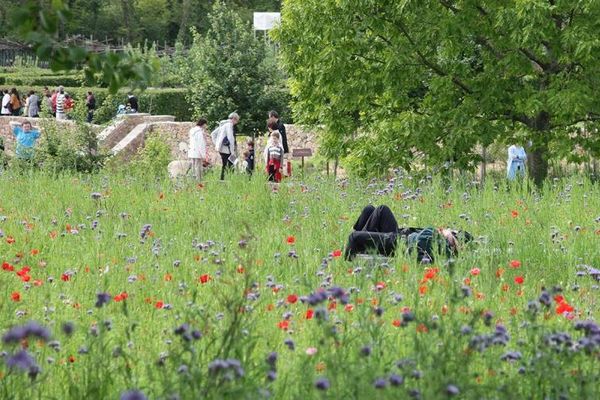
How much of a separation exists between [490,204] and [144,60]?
22.8ft

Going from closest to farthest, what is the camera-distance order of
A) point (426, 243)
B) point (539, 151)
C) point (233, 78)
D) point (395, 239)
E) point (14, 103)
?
point (426, 243), point (395, 239), point (539, 151), point (233, 78), point (14, 103)

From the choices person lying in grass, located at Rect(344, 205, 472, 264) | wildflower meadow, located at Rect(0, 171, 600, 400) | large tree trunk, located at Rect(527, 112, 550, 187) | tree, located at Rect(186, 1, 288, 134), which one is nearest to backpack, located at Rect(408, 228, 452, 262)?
person lying in grass, located at Rect(344, 205, 472, 264)

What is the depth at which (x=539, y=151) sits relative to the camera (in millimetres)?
17016

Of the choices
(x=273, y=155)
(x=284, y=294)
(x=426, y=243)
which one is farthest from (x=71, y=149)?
(x=284, y=294)

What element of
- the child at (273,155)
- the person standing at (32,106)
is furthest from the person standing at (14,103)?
the child at (273,155)

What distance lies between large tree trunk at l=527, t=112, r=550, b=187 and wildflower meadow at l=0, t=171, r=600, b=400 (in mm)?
2492

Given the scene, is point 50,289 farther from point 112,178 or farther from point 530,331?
point 112,178

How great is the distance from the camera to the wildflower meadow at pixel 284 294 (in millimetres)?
4035

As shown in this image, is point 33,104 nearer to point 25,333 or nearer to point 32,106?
point 32,106

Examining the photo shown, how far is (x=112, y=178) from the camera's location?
1493cm

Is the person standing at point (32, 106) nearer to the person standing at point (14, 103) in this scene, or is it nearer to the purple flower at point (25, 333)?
the person standing at point (14, 103)

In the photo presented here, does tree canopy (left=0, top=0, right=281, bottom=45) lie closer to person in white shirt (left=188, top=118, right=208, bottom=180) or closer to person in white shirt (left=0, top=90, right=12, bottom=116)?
person in white shirt (left=0, top=90, right=12, bottom=116)

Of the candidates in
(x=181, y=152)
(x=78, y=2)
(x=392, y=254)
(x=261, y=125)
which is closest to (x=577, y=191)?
(x=392, y=254)

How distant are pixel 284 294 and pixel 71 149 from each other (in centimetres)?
1223
